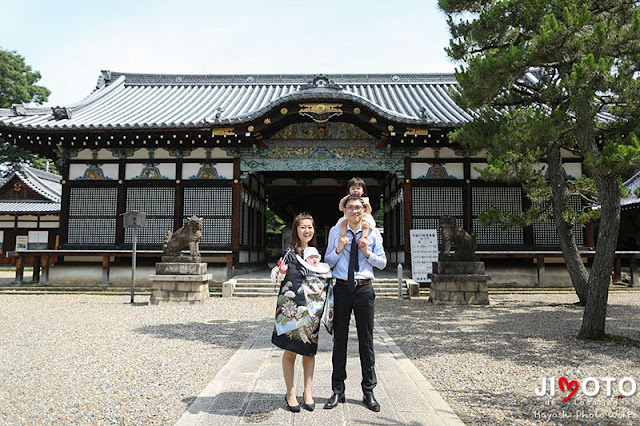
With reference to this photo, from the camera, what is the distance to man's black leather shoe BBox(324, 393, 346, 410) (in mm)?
2988

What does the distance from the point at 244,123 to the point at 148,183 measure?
370 cm

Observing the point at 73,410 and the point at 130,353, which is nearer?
the point at 73,410

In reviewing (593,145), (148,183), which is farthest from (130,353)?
(148,183)

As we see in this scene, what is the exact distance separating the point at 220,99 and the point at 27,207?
560 inches

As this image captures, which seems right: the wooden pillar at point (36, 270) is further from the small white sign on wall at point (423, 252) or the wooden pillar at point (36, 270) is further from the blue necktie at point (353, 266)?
the blue necktie at point (353, 266)

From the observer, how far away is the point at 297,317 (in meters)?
2.90

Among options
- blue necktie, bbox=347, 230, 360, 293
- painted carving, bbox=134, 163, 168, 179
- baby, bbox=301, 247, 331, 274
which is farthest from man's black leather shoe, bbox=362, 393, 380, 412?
painted carving, bbox=134, 163, 168, 179

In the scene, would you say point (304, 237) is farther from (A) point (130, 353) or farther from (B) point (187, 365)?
(A) point (130, 353)

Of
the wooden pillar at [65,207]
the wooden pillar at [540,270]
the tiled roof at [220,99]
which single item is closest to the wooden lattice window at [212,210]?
the tiled roof at [220,99]

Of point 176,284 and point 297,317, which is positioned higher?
point 297,317

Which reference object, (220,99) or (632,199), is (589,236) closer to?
(632,199)

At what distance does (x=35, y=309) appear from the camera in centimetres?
Result: 820

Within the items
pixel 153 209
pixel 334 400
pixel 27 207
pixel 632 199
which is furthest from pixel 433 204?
pixel 27 207

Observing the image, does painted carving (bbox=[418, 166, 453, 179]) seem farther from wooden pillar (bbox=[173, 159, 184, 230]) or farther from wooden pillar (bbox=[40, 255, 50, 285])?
wooden pillar (bbox=[40, 255, 50, 285])
